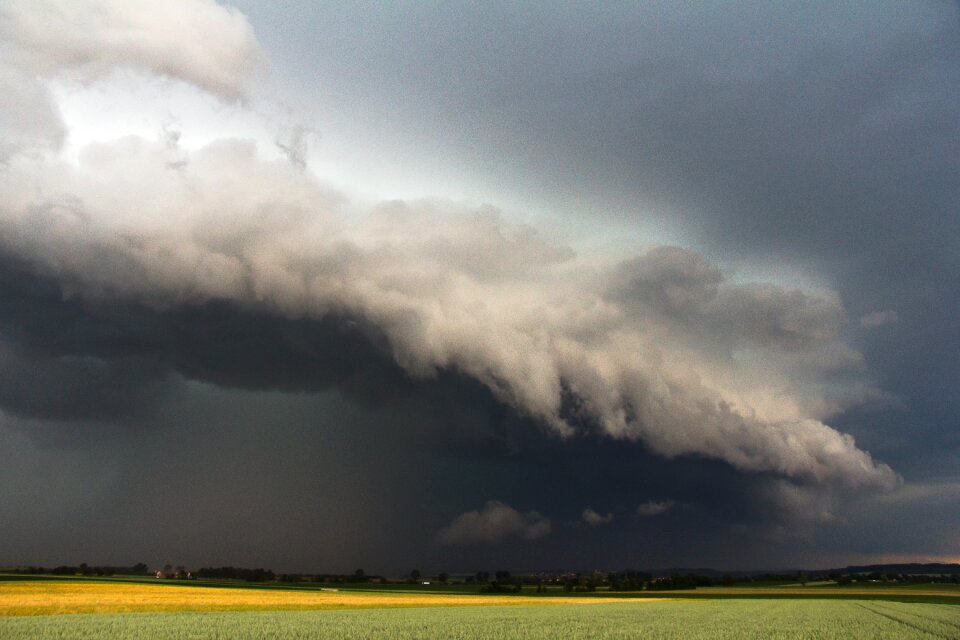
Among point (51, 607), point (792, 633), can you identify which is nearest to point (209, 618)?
point (51, 607)

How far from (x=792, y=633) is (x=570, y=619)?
632 inches

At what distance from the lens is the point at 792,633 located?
36.7 m

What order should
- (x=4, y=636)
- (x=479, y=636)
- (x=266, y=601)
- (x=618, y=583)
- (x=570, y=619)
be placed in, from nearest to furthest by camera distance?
(x=4, y=636), (x=479, y=636), (x=570, y=619), (x=266, y=601), (x=618, y=583)

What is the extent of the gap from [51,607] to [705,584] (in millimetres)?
168592

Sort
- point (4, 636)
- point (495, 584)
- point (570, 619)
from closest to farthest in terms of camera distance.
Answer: point (4, 636) → point (570, 619) → point (495, 584)

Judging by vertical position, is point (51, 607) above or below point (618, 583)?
above

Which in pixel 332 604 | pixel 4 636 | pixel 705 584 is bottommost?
pixel 705 584

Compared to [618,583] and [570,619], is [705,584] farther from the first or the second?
[570,619]

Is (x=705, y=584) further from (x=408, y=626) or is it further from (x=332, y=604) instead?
(x=408, y=626)

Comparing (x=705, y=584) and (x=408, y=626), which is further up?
(x=408, y=626)

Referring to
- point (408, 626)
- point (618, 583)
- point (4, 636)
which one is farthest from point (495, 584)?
point (4, 636)

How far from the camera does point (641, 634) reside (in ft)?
112

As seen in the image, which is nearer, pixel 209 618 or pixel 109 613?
pixel 209 618

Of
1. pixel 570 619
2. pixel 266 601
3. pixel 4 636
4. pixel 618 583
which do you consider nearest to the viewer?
pixel 4 636
